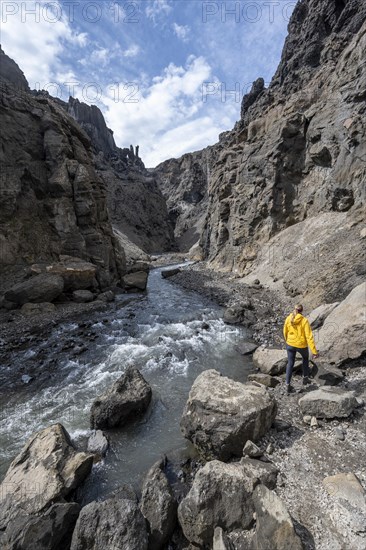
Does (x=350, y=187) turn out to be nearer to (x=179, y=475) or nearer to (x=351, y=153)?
(x=351, y=153)

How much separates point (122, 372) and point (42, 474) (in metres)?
5.60

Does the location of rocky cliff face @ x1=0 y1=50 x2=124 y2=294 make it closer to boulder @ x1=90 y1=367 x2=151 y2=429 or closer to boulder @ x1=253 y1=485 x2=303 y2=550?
boulder @ x1=90 y1=367 x2=151 y2=429

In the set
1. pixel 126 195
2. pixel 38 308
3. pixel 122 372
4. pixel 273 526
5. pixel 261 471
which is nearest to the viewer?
pixel 273 526

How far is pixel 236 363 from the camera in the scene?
38.1 ft

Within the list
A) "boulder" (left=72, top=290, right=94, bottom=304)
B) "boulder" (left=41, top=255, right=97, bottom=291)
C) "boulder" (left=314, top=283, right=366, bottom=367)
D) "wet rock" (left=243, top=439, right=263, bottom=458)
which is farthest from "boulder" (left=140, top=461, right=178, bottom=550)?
"boulder" (left=41, top=255, right=97, bottom=291)

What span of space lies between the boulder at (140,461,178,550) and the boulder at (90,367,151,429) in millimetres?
2550

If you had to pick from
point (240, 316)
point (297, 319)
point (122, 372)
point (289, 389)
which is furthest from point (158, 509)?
point (240, 316)

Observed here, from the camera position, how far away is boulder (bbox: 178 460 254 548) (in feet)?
14.5

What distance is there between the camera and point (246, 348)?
495 inches

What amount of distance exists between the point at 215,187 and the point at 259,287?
30605 millimetres

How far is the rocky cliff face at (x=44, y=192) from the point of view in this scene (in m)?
21.5

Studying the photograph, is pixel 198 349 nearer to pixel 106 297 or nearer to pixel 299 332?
pixel 299 332

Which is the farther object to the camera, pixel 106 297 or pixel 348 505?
pixel 106 297

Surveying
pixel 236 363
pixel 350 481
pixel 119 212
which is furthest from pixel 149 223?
pixel 350 481
